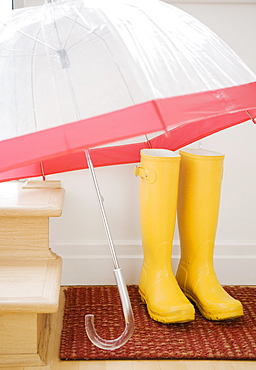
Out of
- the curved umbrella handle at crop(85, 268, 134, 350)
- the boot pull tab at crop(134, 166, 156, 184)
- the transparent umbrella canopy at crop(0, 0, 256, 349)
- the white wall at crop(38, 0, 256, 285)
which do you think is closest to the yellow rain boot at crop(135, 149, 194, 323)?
the boot pull tab at crop(134, 166, 156, 184)

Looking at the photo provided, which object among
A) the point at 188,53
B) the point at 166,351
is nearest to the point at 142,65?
the point at 188,53

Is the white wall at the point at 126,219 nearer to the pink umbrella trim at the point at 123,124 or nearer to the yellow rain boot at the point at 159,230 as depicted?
the yellow rain boot at the point at 159,230

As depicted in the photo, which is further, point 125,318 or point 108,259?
point 108,259

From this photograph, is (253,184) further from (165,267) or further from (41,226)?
(41,226)

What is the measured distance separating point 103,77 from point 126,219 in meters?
1.15

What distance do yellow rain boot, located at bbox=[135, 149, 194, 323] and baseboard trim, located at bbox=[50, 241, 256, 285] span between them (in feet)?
0.81

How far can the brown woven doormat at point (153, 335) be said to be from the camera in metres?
1.53

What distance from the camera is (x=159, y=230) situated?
1792 mm

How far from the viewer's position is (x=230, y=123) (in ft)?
4.77

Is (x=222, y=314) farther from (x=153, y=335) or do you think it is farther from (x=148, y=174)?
(x=148, y=174)

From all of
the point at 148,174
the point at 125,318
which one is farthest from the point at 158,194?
the point at 125,318

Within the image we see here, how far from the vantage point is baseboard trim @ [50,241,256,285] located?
6.84ft

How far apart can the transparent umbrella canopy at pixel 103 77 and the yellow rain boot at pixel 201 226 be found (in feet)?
2.42

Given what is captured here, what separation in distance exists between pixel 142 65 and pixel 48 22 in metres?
0.22
